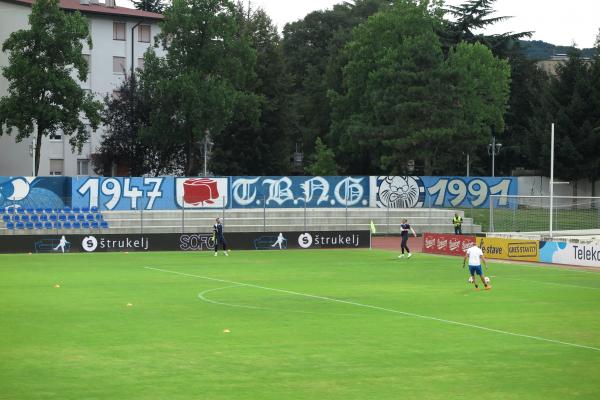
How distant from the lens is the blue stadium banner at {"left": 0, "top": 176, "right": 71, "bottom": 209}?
61.2m

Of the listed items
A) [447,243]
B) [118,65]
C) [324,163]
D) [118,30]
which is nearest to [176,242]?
[447,243]

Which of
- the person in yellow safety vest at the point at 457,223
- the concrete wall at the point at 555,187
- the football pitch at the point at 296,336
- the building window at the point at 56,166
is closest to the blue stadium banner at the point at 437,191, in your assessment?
the person in yellow safety vest at the point at 457,223

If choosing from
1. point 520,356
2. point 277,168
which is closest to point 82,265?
point 520,356

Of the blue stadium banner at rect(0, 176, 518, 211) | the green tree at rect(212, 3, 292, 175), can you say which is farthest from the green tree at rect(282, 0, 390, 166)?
the blue stadium banner at rect(0, 176, 518, 211)

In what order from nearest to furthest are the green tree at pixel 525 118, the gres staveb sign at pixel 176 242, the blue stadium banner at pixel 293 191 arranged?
1. the gres staveb sign at pixel 176 242
2. the blue stadium banner at pixel 293 191
3. the green tree at pixel 525 118

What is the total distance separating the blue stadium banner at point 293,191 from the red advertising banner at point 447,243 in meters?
10.9

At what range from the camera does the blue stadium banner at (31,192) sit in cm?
6119

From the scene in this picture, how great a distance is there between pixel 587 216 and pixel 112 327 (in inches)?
1619

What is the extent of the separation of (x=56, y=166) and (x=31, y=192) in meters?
31.7

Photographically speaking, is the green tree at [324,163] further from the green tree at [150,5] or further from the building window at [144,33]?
the green tree at [150,5]

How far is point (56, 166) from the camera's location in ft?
305

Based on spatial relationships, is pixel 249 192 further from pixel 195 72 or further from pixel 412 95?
pixel 412 95

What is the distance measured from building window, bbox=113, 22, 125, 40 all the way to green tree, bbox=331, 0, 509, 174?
73.7ft

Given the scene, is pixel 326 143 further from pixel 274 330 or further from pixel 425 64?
pixel 274 330
